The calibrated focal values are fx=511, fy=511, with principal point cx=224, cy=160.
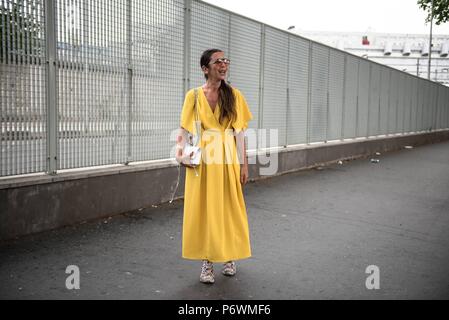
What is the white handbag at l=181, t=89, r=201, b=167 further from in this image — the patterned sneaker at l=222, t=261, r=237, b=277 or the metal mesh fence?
the metal mesh fence

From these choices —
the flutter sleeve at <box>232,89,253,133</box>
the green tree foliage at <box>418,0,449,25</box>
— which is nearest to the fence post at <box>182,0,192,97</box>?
the flutter sleeve at <box>232,89,253,133</box>

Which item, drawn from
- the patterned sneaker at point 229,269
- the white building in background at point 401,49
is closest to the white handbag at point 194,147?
the patterned sneaker at point 229,269

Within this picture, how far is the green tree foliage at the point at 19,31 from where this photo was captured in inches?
209

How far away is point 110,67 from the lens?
6.71 metres

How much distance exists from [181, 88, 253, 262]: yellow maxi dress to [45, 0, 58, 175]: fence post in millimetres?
2244

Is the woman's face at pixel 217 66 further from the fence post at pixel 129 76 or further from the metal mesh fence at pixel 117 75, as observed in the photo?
the fence post at pixel 129 76

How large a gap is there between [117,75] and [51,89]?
1153mm

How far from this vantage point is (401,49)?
68188mm

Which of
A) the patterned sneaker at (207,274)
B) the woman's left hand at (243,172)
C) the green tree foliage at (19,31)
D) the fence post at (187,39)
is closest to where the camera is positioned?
the patterned sneaker at (207,274)

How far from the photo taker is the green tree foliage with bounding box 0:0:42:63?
5.32 metres
